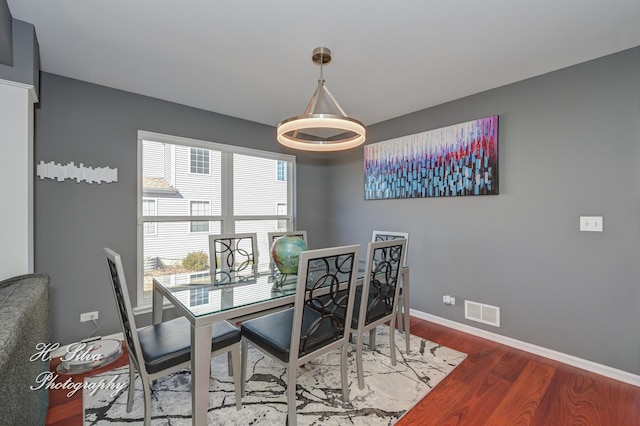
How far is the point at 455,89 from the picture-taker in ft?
9.20

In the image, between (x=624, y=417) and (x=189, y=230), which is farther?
(x=189, y=230)

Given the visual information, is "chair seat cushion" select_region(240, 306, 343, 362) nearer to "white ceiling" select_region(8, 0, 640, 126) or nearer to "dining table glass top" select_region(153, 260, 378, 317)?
"dining table glass top" select_region(153, 260, 378, 317)

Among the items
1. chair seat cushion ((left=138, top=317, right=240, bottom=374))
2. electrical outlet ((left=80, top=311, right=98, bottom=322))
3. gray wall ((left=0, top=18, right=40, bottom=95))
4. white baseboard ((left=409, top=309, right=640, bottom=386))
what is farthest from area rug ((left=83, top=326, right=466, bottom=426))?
gray wall ((left=0, top=18, right=40, bottom=95))

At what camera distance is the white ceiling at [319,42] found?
1.71m


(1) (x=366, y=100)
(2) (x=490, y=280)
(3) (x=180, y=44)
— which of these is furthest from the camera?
(1) (x=366, y=100)

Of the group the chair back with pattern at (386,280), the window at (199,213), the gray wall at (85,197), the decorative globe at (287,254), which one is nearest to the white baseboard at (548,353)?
the chair back with pattern at (386,280)

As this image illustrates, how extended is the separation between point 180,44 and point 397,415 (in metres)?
2.92

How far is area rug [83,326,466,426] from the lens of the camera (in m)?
1.71

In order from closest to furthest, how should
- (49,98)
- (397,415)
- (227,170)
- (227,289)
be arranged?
(397,415) → (227,289) → (49,98) → (227,170)

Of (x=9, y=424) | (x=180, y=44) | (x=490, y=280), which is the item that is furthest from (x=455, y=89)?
(x=9, y=424)

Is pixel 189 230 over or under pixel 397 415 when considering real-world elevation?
over

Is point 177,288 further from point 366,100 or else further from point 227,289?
point 366,100

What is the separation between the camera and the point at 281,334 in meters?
1.75

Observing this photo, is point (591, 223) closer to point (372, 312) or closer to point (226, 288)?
point (372, 312)
